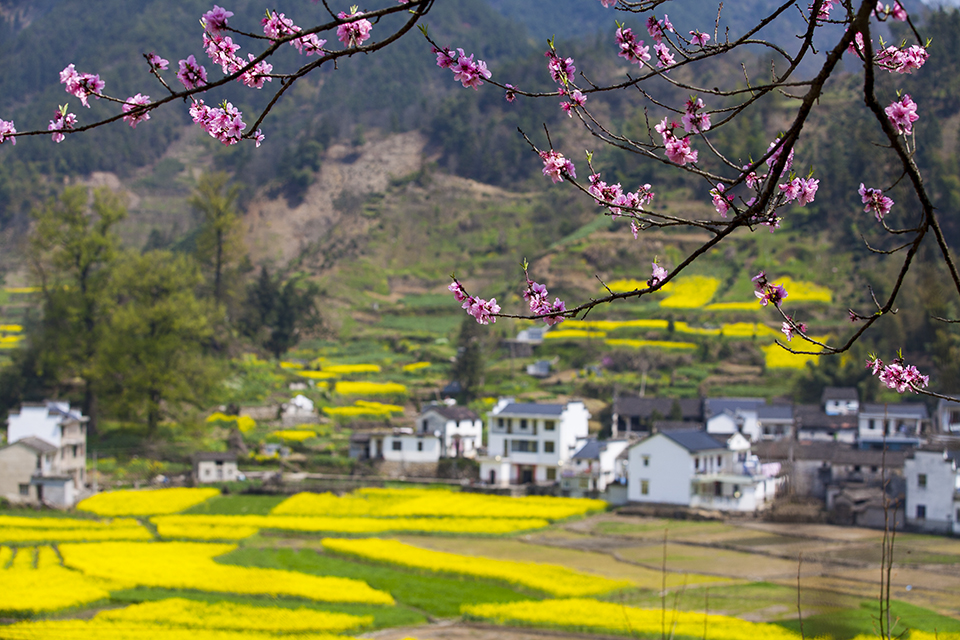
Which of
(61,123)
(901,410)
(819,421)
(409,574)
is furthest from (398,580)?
(901,410)

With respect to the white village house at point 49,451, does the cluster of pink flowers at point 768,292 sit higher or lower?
higher

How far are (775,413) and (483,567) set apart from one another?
27.8m

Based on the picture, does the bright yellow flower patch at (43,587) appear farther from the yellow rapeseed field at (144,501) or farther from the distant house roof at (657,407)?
the distant house roof at (657,407)

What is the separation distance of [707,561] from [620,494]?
Answer: 13131mm

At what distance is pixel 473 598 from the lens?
2323cm

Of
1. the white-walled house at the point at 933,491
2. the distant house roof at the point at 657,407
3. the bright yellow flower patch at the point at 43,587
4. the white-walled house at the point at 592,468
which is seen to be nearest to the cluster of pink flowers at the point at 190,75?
the bright yellow flower patch at the point at 43,587

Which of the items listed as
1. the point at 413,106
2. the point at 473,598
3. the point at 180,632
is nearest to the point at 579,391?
the point at 473,598

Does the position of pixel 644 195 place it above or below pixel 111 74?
below

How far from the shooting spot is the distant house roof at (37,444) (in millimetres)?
38125

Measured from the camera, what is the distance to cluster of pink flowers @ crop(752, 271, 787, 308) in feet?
15.0

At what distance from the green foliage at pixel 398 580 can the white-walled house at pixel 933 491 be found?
17875 millimetres

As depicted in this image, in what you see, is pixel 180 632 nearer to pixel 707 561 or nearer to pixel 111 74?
pixel 707 561

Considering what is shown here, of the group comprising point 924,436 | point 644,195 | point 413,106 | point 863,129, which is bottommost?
point 924,436

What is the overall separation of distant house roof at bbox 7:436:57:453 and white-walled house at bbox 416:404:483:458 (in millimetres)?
17965
